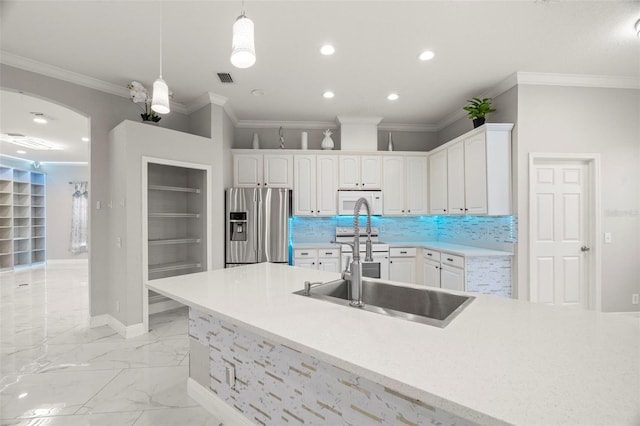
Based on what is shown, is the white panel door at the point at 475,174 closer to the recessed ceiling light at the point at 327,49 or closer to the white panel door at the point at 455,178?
the white panel door at the point at 455,178

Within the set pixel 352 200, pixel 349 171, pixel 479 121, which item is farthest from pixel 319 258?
pixel 479 121

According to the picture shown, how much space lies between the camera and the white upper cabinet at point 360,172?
4.55 m

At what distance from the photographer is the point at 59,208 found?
7684 millimetres

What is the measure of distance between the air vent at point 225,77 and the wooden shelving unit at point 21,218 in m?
7.16

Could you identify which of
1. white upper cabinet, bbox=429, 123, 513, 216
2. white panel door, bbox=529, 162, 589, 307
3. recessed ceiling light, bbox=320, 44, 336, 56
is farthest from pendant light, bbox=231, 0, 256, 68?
white panel door, bbox=529, 162, 589, 307

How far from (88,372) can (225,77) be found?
3.13 meters

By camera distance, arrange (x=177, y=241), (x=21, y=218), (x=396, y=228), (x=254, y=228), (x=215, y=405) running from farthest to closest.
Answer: (x=21, y=218) → (x=396, y=228) → (x=254, y=228) → (x=177, y=241) → (x=215, y=405)

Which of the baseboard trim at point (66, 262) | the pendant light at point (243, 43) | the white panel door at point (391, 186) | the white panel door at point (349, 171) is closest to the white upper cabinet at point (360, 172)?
the white panel door at point (349, 171)

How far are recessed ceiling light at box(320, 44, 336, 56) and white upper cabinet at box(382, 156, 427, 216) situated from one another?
2203mm

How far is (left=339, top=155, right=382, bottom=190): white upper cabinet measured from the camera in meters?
4.55

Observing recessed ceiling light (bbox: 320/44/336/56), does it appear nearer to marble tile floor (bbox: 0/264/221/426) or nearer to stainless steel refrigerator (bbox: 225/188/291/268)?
stainless steel refrigerator (bbox: 225/188/291/268)

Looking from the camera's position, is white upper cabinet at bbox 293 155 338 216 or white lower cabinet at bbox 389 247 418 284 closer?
white lower cabinet at bbox 389 247 418 284

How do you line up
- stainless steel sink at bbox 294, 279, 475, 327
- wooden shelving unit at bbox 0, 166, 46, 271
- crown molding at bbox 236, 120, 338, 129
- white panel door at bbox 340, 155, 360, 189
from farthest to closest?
wooden shelving unit at bbox 0, 166, 46, 271, crown molding at bbox 236, 120, 338, 129, white panel door at bbox 340, 155, 360, 189, stainless steel sink at bbox 294, 279, 475, 327

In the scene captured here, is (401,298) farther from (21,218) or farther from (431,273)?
(21,218)
